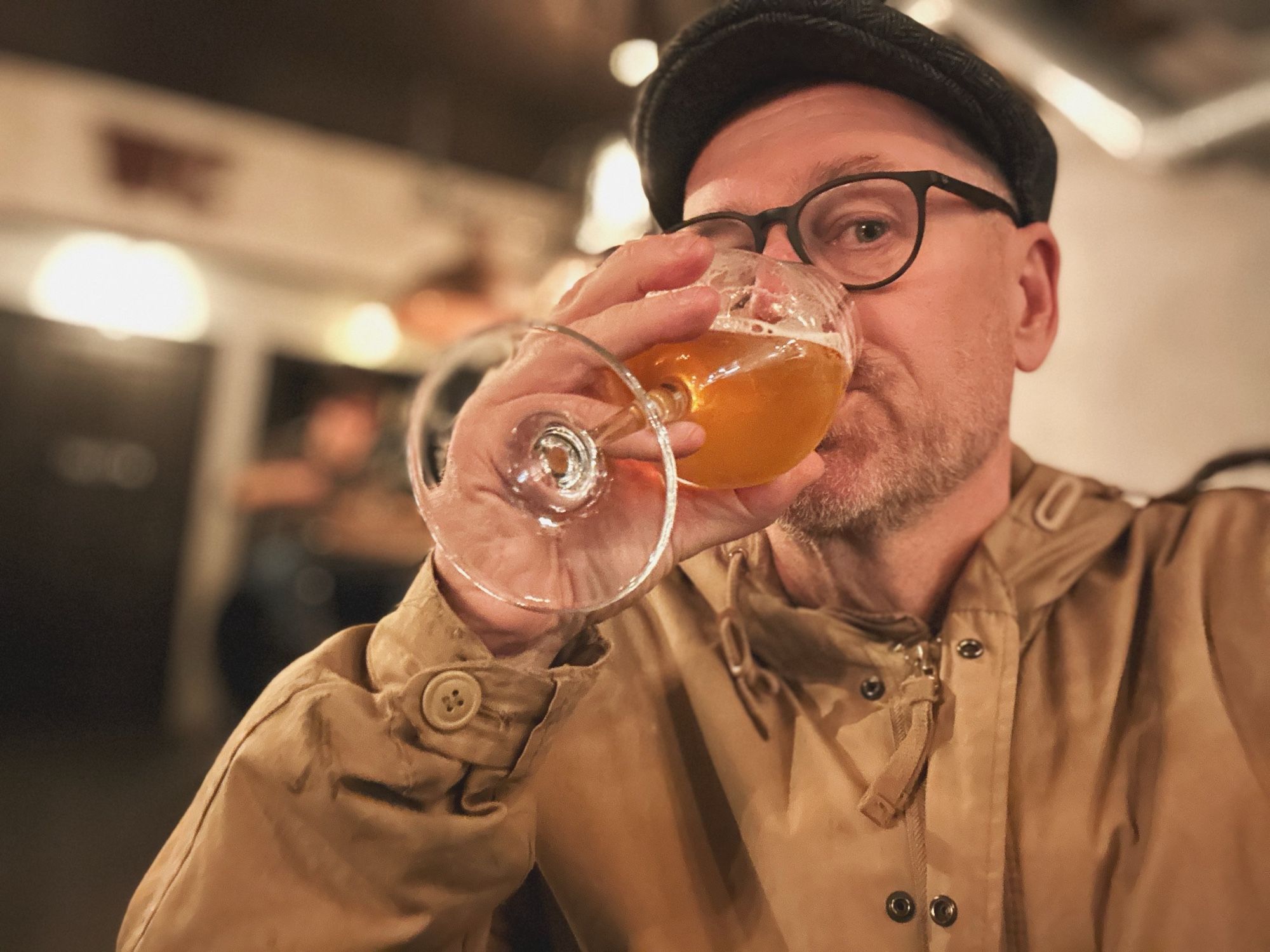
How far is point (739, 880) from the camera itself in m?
1.03

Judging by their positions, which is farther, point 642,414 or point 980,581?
point 980,581

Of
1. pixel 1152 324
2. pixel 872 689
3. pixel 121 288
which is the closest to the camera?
pixel 872 689

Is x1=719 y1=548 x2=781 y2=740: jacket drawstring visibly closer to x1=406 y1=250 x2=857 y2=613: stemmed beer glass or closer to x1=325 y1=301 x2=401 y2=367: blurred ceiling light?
x1=406 y1=250 x2=857 y2=613: stemmed beer glass

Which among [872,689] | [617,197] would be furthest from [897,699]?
[617,197]

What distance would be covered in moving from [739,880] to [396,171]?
5.16m

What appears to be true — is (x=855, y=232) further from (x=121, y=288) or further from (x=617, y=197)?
(x=121, y=288)

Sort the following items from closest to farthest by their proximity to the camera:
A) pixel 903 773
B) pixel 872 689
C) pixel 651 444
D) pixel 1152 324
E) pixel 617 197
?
pixel 651 444 < pixel 903 773 < pixel 872 689 < pixel 1152 324 < pixel 617 197

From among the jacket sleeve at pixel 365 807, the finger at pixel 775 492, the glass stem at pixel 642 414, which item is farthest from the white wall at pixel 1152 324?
the jacket sleeve at pixel 365 807

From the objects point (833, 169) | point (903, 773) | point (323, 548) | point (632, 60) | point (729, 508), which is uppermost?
point (632, 60)

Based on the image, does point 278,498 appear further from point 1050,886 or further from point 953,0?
point 1050,886

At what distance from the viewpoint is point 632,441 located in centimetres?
79

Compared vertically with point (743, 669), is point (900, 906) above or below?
below

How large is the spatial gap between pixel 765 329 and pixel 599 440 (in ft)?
0.73

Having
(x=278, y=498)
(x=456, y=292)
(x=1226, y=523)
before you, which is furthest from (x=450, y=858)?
(x=278, y=498)
